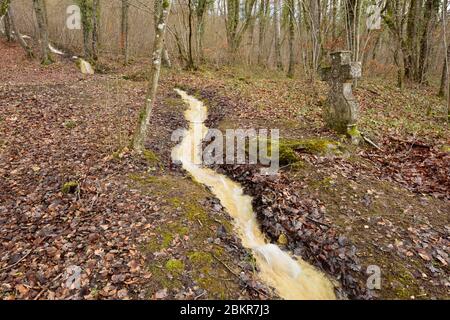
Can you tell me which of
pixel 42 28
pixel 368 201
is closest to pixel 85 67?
pixel 42 28

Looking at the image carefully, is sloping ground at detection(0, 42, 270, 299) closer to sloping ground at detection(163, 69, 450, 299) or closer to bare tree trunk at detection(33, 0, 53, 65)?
sloping ground at detection(163, 69, 450, 299)

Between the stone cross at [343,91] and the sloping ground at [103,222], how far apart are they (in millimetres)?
4638

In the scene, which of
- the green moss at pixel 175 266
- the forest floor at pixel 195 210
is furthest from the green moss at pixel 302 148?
the green moss at pixel 175 266

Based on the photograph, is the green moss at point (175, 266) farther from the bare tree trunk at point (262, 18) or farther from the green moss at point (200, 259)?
the bare tree trunk at point (262, 18)

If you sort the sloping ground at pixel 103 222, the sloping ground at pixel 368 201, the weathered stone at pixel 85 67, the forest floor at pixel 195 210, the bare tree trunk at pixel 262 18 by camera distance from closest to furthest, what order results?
1. the sloping ground at pixel 103 222
2. the forest floor at pixel 195 210
3. the sloping ground at pixel 368 201
4. the weathered stone at pixel 85 67
5. the bare tree trunk at pixel 262 18

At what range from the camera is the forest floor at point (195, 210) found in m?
4.41

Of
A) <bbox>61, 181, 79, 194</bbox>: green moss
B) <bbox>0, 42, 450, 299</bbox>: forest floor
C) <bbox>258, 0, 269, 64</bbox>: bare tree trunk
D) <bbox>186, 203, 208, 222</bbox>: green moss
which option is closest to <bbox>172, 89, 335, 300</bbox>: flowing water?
<bbox>0, 42, 450, 299</bbox>: forest floor

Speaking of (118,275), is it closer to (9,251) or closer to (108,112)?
(9,251)

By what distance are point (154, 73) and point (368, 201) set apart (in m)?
5.47

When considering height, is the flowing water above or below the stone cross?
below

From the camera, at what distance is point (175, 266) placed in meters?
4.55

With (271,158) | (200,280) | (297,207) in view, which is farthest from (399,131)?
(200,280)

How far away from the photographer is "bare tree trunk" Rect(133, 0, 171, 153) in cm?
688

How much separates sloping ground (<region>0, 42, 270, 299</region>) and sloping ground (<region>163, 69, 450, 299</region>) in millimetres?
1213
